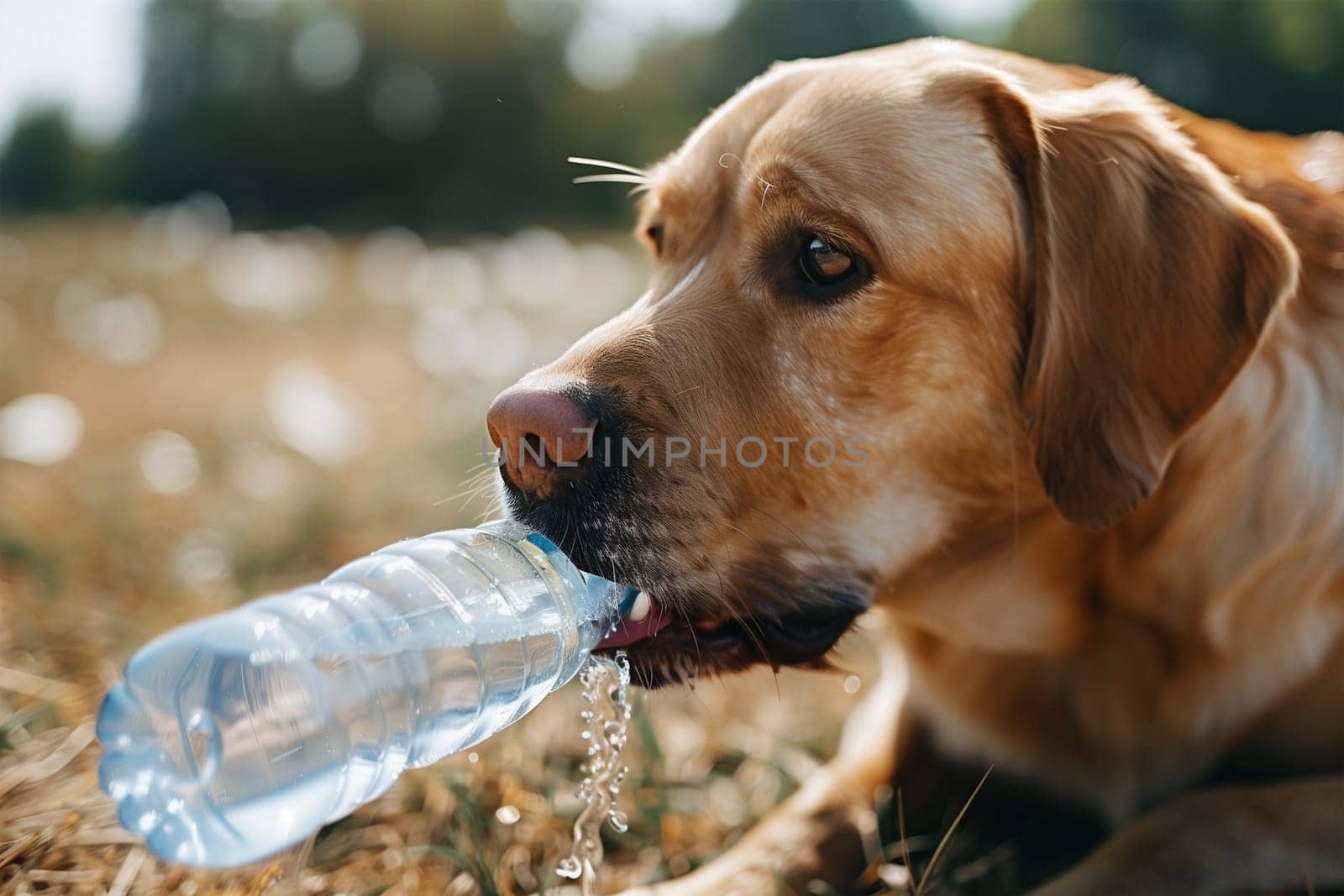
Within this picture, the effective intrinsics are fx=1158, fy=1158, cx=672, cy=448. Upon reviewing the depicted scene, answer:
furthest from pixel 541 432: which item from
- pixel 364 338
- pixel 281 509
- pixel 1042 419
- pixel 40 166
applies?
pixel 40 166

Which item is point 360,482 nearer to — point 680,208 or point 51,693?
point 51,693

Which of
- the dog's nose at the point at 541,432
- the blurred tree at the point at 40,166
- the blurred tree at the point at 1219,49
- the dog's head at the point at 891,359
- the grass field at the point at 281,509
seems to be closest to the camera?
the dog's nose at the point at 541,432

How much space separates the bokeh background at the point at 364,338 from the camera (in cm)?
270

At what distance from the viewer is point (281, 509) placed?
490 cm


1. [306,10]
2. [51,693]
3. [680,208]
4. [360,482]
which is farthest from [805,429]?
[306,10]

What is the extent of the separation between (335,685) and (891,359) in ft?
3.94

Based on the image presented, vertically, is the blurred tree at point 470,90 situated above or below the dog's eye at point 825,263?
below

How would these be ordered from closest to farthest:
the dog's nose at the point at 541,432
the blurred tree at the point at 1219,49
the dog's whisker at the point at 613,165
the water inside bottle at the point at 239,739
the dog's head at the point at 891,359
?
1. the water inside bottle at the point at 239,739
2. the dog's nose at the point at 541,432
3. the dog's head at the point at 891,359
4. the dog's whisker at the point at 613,165
5. the blurred tree at the point at 1219,49

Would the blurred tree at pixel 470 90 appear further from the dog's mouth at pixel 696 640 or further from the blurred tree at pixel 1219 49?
the dog's mouth at pixel 696 640

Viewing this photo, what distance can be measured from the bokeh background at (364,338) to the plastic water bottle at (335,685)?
416mm

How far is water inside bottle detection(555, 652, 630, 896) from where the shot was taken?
2.26m

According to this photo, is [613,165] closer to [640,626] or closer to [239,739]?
[640,626]

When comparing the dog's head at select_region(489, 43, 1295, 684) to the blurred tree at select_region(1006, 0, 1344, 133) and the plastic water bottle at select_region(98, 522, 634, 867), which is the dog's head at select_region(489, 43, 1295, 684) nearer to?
the plastic water bottle at select_region(98, 522, 634, 867)

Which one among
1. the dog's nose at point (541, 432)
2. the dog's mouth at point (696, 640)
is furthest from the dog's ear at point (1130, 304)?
the dog's nose at point (541, 432)
